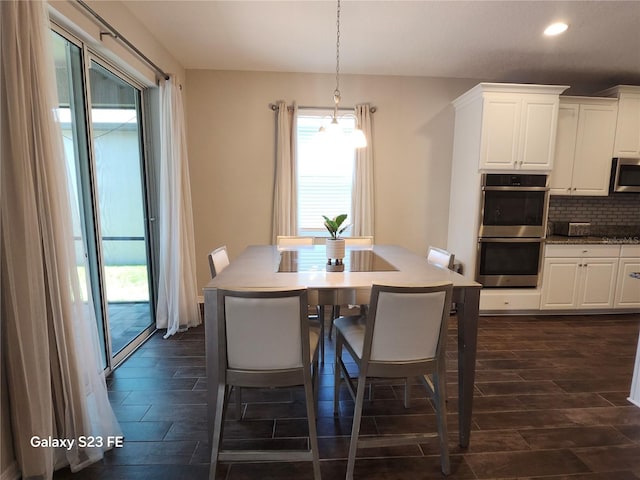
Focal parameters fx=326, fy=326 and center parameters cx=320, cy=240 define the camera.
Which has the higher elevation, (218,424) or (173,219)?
(173,219)

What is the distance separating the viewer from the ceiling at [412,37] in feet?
8.02

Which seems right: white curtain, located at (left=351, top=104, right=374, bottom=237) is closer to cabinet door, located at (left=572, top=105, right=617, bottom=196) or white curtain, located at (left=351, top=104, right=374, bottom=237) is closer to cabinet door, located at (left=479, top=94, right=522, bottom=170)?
cabinet door, located at (left=479, top=94, right=522, bottom=170)

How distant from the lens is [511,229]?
350 cm

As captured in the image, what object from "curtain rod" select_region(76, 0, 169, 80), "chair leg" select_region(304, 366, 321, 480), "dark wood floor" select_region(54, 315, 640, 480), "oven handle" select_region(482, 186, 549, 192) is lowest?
"dark wood floor" select_region(54, 315, 640, 480)

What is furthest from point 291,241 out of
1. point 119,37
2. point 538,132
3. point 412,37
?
point 538,132

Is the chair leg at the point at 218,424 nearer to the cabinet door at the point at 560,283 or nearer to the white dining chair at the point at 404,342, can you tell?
the white dining chair at the point at 404,342

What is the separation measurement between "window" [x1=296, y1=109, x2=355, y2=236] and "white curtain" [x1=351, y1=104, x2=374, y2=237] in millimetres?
117

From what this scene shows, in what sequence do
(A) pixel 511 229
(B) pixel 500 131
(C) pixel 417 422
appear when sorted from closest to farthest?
(C) pixel 417 422 < (B) pixel 500 131 < (A) pixel 511 229

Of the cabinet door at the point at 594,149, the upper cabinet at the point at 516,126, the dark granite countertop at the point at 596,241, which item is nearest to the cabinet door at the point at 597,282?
→ the dark granite countertop at the point at 596,241

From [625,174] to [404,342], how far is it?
3900 millimetres

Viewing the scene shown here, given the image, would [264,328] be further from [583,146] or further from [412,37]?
[583,146]

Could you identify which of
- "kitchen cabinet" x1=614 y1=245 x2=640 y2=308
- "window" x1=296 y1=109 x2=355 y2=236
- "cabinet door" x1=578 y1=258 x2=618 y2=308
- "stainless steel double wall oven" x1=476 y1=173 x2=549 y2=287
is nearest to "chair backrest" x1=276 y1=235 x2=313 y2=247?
"window" x1=296 y1=109 x2=355 y2=236

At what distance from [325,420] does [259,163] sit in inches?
113

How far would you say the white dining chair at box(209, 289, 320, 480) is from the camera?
4.61 feet
